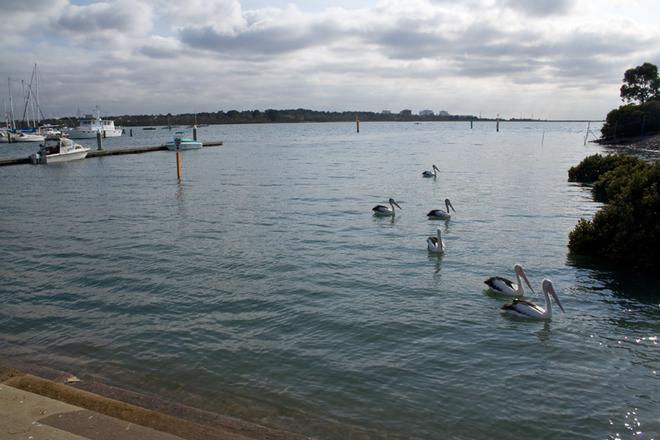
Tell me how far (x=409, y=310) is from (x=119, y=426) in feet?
24.4

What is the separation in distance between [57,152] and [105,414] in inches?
2418

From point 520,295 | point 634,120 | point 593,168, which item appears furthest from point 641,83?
point 520,295

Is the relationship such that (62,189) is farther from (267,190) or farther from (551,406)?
(551,406)

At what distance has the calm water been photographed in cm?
831

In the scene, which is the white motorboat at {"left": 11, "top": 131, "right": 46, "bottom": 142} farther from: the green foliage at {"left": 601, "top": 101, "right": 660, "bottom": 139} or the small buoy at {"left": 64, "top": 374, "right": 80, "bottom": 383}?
the small buoy at {"left": 64, "top": 374, "right": 80, "bottom": 383}

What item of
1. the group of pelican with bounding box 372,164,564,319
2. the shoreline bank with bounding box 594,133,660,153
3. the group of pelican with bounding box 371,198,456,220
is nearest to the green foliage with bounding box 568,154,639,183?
the group of pelican with bounding box 371,198,456,220

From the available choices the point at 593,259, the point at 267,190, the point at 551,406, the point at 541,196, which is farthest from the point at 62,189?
the point at 551,406

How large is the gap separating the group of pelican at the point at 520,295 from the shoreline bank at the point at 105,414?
6642 mm

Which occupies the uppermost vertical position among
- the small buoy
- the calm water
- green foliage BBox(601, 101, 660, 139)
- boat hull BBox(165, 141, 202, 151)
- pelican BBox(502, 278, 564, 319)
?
green foliage BBox(601, 101, 660, 139)

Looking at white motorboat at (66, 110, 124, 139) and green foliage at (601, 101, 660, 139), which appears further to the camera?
white motorboat at (66, 110, 124, 139)

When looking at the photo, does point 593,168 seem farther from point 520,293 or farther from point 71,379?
point 71,379

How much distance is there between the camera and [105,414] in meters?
6.78

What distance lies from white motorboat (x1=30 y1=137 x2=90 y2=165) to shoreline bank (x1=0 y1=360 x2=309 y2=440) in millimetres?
57066

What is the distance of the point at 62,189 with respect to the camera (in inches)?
1467
